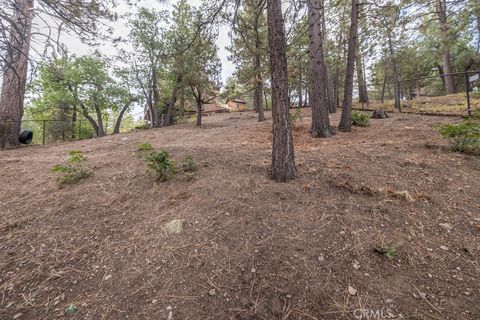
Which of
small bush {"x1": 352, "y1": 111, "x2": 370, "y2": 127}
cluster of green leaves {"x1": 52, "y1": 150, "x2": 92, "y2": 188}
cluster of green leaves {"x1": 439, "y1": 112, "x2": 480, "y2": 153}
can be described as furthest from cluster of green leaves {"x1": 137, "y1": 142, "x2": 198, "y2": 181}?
small bush {"x1": 352, "y1": 111, "x2": 370, "y2": 127}

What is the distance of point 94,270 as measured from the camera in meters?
1.88

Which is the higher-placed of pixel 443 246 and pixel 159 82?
pixel 159 82

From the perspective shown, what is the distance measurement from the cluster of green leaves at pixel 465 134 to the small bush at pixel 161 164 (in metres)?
3.92

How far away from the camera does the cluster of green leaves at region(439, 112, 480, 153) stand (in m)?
2.98

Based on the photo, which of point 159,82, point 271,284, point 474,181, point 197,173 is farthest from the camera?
point 159,82

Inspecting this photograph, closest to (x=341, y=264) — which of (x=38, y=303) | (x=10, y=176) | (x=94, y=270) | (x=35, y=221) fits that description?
(x=94, y=270)

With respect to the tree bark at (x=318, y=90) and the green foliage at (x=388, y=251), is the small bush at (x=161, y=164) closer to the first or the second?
the green foliage at (x=388, y=251)

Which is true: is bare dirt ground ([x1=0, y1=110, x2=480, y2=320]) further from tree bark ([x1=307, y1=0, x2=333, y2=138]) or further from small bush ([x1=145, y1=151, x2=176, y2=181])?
tree bark ([x1=307, y1=0, x2=333, y2=138])

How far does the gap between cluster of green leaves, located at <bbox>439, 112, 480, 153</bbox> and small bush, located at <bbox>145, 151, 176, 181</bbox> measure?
12.9ft

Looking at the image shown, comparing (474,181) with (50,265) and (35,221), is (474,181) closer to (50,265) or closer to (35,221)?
(50,265)

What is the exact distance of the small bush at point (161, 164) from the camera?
9.75 ft

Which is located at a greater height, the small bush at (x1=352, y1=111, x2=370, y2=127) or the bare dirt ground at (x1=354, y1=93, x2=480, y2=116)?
the bare dirt ground at (x1=354, y1=93, x2=480, y2=116)

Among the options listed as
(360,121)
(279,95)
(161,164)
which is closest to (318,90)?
(360,121)

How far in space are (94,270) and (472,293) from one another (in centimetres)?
282
